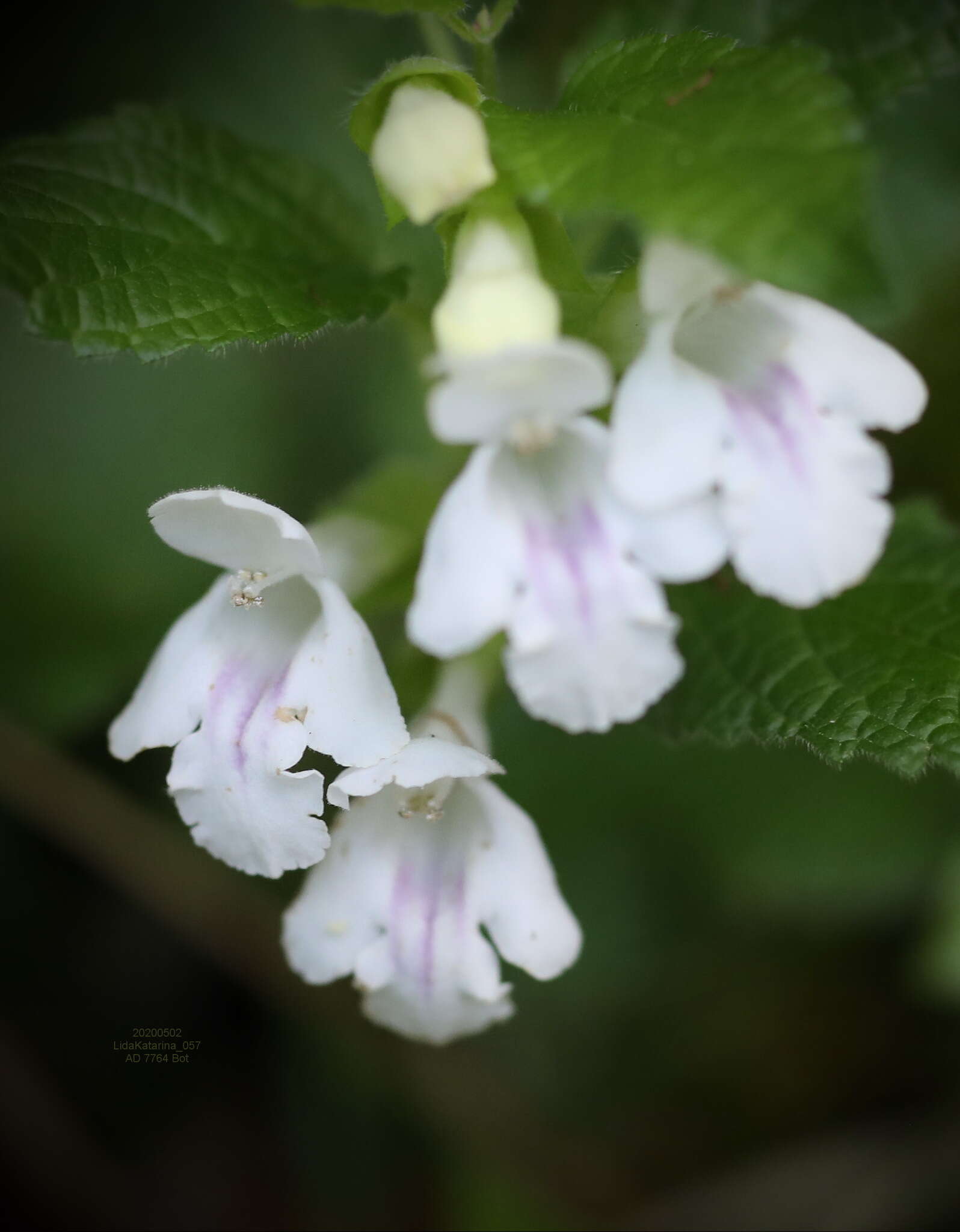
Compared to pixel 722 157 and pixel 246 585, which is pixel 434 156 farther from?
pixel 246 585

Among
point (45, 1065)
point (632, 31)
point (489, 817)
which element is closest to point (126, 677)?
point (45, 1065)

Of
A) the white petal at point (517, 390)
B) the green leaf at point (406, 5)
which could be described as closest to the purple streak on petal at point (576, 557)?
the white petal at point (517, 390)

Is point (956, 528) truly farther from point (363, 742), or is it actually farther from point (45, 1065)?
point (45, 1065)

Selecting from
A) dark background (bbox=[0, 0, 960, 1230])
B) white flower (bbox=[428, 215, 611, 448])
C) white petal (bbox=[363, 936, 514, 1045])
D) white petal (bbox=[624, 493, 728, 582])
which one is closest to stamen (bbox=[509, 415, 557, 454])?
white flower (bbox=[428, 215, 611, 448])

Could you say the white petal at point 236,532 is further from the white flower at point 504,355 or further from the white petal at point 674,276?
the white petal at point 674,276

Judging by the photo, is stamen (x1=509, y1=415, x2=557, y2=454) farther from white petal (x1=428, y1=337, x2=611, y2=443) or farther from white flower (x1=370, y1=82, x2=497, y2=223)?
white flower (x1=370, y1=82, x2=497, y2=223)

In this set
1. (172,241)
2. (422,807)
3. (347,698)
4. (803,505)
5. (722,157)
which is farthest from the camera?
(422,807)

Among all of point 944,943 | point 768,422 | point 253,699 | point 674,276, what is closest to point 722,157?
point 674,276
